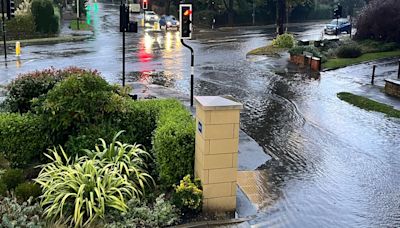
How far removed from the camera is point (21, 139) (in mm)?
8883

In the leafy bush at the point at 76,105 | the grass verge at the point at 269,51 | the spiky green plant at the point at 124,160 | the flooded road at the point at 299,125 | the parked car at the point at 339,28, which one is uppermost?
the parked car at the point at 339,28

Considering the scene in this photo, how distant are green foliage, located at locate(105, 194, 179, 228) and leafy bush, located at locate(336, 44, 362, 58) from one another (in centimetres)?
2501

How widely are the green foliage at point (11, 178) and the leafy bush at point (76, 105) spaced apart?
118cm

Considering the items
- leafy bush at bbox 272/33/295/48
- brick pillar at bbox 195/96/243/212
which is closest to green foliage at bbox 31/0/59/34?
leafy bush at bbox 272/33/295/48

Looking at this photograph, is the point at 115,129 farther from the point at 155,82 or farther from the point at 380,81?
the point at 380,81

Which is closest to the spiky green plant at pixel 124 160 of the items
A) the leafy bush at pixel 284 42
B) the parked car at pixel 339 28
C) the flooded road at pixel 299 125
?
the flooded road at pixel 299 125

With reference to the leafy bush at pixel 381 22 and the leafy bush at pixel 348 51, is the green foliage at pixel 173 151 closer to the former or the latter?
the leafy bush at pixel 348 51

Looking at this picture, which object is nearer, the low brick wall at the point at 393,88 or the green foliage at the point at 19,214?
the green foliage at the point at 19,214

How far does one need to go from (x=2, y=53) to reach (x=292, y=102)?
808 inches

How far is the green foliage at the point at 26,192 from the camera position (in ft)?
24.9

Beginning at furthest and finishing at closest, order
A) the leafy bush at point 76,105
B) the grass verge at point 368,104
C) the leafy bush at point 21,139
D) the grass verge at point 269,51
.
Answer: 1. the grass verge at point 269,51
2. the grass verge at point 368,104
3. the leafy bush at point 76,105
4. the leafy bush at point 21,139

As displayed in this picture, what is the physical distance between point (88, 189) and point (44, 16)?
37.3 metres

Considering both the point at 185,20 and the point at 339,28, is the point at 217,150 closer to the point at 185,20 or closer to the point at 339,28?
the point at 185,20

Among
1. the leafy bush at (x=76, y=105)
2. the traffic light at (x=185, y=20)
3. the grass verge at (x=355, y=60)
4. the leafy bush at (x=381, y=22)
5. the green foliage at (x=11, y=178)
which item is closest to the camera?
the green foliage at (x=11, y=178)
